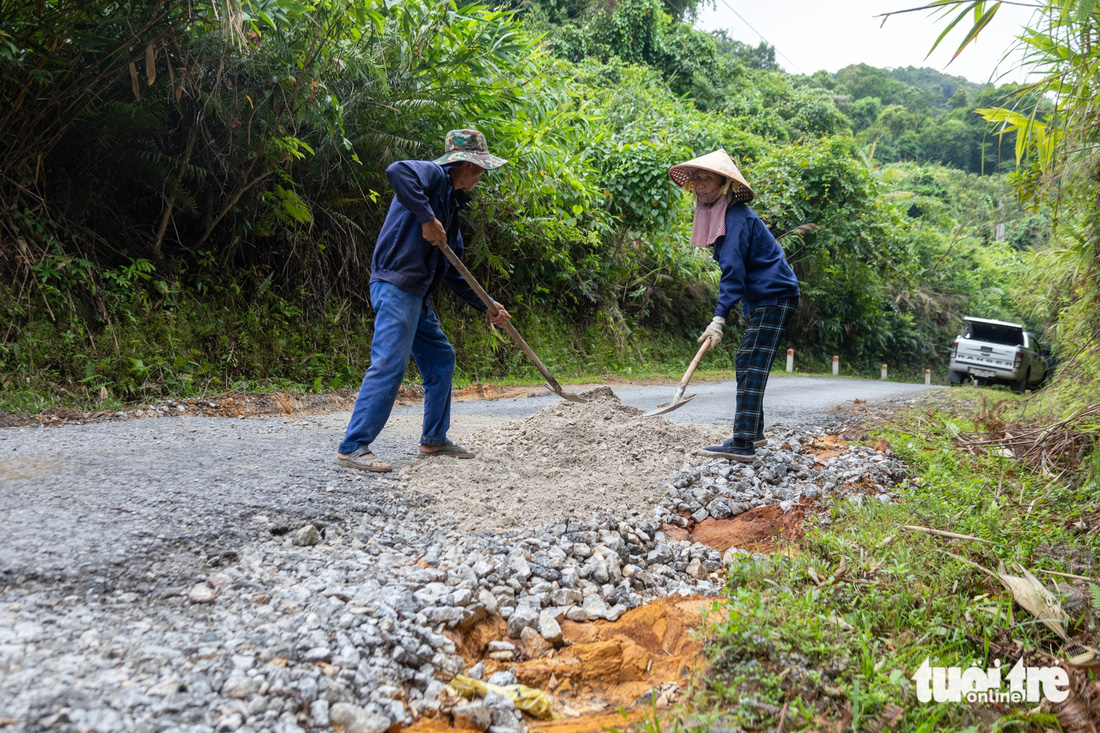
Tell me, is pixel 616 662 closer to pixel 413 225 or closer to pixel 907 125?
pixel 413 225

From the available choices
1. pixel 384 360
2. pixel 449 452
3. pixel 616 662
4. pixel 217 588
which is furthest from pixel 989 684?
pixel 449 452

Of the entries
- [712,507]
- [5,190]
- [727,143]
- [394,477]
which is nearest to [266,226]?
[5,190]

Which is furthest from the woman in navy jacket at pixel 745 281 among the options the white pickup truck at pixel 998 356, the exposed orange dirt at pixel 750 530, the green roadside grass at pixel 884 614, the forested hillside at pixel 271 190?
the white pickup truck at pixel 998 356

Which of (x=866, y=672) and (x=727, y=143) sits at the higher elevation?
(x=727, y=143)

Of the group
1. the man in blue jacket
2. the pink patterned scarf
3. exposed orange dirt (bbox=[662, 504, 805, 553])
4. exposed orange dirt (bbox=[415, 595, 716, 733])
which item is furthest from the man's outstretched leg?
the pink patterned scarf

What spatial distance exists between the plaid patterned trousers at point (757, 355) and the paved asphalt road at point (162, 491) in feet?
6.94

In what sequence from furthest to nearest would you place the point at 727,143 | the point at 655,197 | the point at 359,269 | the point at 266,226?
the point at 727,143
the point at 655,197
the point at 359,269
the point at 266,226

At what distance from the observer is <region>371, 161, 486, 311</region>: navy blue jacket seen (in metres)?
3.67

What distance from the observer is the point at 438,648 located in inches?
81.7

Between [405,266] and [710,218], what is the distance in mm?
2042

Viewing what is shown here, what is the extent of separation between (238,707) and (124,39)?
211 inches

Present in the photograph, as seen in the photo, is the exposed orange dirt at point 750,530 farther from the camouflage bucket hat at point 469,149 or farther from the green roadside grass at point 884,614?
the camouflage bucket hat at point 469,149

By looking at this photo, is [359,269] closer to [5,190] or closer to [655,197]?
[5,190]

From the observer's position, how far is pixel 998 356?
48.6 feet
